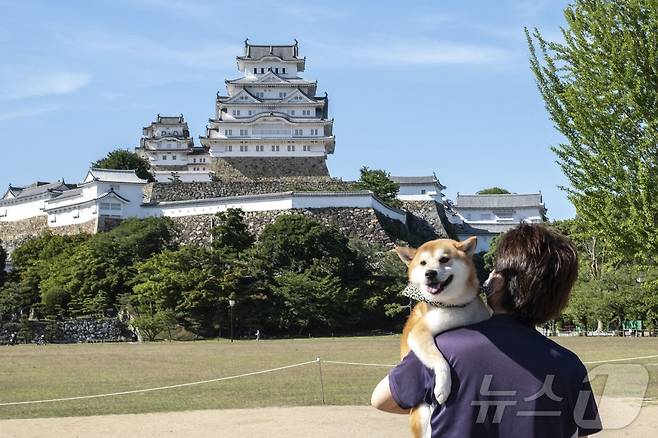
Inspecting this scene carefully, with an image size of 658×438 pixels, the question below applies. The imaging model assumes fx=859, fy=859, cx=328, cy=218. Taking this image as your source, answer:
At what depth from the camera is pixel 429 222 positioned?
186 feet

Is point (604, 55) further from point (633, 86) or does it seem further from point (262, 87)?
point (262, 87)

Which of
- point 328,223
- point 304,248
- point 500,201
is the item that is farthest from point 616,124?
point 500,201

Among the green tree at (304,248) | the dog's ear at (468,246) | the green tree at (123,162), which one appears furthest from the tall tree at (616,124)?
the green tree at (123,162)

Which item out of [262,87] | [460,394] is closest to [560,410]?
[460,394]

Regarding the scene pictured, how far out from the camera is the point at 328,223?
48.1 metres

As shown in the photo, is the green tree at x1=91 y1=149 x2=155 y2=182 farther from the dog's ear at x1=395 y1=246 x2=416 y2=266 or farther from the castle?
the dog's ear at x1=395 y1=246 x2=416 y2=266

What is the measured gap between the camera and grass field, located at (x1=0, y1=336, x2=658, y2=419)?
483 inches

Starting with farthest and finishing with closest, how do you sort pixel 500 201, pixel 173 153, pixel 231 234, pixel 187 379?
pixel 173 153, pixel 500 201, pixel 231 234, pixel 187 379

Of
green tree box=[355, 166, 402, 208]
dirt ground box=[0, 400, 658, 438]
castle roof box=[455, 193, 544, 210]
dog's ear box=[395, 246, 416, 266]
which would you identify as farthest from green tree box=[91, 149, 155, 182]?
dog's ear box=[395, 246, 416, 266]

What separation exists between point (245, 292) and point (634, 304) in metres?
16.3

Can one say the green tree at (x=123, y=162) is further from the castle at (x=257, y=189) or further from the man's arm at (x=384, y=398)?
the man's arm at (x=384, y=398)

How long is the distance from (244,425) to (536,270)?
25.3 feet

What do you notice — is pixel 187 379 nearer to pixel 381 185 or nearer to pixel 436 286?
pixel 436 286

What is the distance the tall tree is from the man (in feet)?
29.7
